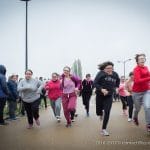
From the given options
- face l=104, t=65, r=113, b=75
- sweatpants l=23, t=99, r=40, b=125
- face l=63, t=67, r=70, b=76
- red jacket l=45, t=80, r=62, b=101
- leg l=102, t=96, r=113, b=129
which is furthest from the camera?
red jacket l=45, t=80, r=62, b=101

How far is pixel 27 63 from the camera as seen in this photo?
80.3ft

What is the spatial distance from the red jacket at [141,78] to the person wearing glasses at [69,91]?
3116mm

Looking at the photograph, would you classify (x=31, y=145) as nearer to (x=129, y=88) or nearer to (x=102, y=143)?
(x=102, y=143)

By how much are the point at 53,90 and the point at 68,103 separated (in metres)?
2.14

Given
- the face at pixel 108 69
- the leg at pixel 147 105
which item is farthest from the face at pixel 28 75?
the leg at pixel 147 105

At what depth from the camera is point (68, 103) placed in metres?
13.1

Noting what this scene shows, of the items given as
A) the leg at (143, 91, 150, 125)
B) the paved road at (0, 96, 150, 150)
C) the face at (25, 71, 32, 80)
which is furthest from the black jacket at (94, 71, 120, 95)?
the face at (25, 71, 32, 80)

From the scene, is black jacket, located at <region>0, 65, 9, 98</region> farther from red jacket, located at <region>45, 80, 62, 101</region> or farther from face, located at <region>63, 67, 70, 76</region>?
face, located at <region>63, 67, 70, 76</region>

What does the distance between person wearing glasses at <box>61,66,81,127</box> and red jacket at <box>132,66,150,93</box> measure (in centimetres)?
312

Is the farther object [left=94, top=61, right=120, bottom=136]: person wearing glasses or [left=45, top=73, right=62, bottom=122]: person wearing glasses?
[left=45, top=73, right=62, bottom=122]: person wearing glasses

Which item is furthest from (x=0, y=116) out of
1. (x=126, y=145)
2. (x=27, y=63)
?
(x=27, y=63)

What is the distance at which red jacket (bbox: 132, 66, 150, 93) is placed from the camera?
397 inches

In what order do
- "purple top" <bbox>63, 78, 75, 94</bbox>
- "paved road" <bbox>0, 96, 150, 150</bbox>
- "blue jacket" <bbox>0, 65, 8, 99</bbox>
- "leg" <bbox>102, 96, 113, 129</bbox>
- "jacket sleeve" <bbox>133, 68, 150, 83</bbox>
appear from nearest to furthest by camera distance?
1. "paved road" <bbox>0, 96, 150, 150</bbox>
2. "jacket sleeve" <bbox>133, 68, 150, 83</bbox>
3. "leg" <bbox>102, 96, 113, 129</bbox>
4. "purple top" <bbox>63, 78, 75, 94</bbox>
5. "blue jacket" <bbox>0, 65, 8, 99</bbox>

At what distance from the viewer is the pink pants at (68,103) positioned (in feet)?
42.5
